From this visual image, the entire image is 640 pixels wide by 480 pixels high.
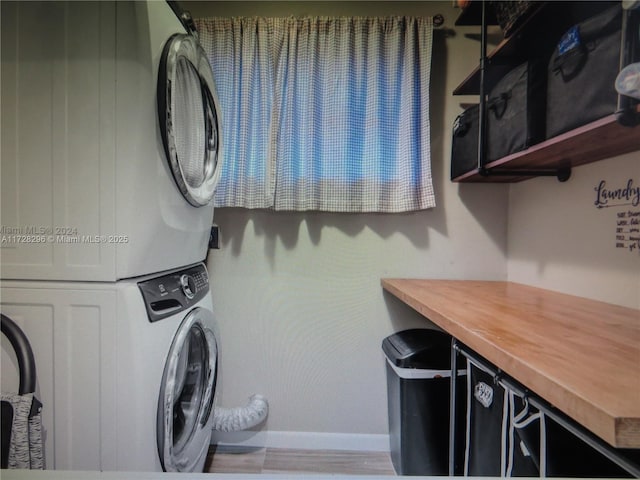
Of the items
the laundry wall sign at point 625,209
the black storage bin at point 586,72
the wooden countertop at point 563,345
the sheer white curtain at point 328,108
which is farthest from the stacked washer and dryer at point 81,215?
the laundry wall sign at point 625,209

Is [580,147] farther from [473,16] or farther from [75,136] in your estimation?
[75,136]

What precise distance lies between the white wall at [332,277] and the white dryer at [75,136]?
0.90 m

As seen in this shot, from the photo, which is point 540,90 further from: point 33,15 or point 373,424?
point 373,424

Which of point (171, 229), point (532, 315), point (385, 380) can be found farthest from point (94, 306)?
point (385, 380)

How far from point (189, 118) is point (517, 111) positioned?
1189mm

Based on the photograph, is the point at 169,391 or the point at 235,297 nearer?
the point at 169,391

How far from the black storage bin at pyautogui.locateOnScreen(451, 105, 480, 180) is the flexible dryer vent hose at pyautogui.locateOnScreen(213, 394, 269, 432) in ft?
5.50

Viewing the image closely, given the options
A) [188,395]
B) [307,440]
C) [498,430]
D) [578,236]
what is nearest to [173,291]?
[188,395]

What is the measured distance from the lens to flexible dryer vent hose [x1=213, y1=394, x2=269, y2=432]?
1661mm

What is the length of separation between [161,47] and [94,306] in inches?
30.3

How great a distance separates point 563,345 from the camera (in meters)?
0.67

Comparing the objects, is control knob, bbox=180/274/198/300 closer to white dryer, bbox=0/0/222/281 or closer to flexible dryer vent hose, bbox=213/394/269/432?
white dryer, bbox=0/0/222/281

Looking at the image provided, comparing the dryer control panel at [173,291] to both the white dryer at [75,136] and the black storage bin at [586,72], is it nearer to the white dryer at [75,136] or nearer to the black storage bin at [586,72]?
the white dryer at [75,136]

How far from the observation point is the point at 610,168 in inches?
44.7
